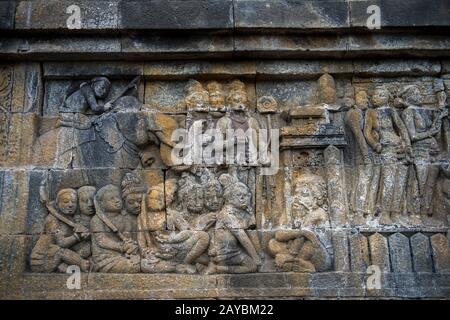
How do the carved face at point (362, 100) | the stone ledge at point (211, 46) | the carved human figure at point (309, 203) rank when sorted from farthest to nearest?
the carved face at point (362, 100), the stone ledge at point (211, 46), the carved human figure at point (309, 203)

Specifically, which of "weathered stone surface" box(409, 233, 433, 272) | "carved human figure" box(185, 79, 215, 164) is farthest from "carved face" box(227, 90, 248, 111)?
"weathered stone surface" box(409, 233, 433, 272)

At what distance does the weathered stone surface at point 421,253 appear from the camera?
659 cm

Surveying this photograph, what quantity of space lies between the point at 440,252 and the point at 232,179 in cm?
225

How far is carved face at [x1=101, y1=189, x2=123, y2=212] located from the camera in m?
6.79

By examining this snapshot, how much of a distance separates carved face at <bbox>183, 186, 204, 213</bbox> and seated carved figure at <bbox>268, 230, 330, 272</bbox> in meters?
0.83

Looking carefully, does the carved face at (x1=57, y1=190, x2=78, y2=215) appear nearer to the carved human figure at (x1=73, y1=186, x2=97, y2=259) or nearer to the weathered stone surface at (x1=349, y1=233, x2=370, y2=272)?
the carved human figure at (x1=73, y1=186, x2=97, y2=259)

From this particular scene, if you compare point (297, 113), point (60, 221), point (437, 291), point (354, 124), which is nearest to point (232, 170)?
point (297, 113)

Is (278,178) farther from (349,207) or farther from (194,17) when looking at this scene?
(194,17)

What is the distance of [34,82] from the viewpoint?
23.6 feet

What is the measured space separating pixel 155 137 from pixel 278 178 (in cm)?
140

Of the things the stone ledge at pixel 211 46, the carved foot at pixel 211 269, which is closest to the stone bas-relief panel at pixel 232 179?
the carved foot at pixel 211 269

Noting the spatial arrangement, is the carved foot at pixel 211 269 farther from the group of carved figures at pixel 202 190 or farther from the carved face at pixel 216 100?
the carved face at pixel 216 100

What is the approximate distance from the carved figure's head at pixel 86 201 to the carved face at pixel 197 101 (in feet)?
4.67

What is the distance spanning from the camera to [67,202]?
676cm
